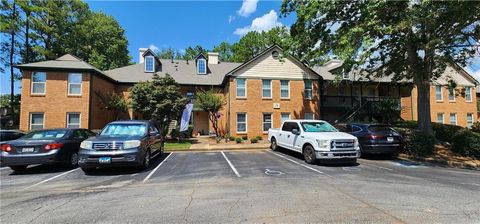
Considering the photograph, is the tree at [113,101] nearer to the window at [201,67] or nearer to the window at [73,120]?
the window at [73,120]

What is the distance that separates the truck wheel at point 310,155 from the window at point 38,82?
20171 millimetres

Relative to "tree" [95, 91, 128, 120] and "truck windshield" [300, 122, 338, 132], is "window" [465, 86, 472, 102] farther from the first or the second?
"tree" [95, 91, 128, 120]

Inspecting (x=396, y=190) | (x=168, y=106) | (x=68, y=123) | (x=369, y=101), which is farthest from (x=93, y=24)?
(x=396, y=190)

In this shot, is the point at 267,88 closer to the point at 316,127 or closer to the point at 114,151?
the point at 316,127

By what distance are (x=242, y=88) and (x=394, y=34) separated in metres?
11.7

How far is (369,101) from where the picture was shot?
22.7 m

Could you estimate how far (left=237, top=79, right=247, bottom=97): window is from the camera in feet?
72.1

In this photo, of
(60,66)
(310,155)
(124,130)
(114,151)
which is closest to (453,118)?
(310,155)

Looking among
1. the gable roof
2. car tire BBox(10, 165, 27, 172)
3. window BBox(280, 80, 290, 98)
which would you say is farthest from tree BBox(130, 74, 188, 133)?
car tire BBox(10, 165, 27, 172)

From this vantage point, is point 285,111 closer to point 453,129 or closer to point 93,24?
point 453,129

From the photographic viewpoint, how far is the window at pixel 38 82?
19.7m

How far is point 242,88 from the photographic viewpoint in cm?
2209

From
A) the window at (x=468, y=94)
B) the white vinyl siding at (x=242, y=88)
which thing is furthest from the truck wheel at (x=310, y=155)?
the window at (x=468, y=94)

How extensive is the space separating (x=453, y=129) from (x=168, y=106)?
19368mm
